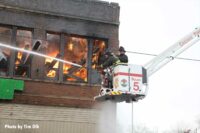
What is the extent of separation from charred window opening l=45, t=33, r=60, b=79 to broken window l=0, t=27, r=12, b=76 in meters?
1.71

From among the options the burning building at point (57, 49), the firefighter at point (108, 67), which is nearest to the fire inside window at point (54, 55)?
the burning building at point (57, 49)

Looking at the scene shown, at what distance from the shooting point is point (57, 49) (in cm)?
2033

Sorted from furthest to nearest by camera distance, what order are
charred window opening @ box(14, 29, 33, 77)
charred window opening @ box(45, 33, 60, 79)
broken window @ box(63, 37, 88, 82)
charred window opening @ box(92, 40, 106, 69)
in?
charred window opening @ box(92, 40, 106, 69)
broken window @ box(63, 37, 88, 82)
charred window opening @ box(45, 33, 60, 79)
charred window opening @ box(14, 29, 33, 77)

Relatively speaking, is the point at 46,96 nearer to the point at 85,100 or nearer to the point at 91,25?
the point at 85,100

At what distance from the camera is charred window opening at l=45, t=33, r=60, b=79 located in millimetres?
19938

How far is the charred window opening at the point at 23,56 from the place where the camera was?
63.7 ft

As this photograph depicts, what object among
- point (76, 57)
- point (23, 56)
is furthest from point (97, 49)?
point (23, 56)

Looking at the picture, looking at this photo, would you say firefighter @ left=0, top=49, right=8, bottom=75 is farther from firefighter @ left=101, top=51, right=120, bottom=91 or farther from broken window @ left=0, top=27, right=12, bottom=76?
firefighter @ left=101, top=51, right=120, bottom=91

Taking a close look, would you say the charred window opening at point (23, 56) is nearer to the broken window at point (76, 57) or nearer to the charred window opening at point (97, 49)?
the broken window at point (76, 57)

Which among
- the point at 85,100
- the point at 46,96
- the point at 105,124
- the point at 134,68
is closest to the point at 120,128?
the point at 105,124

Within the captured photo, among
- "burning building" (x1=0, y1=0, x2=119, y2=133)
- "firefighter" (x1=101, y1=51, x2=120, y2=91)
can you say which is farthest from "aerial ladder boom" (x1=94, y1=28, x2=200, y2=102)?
"burning building" (x1=0, y1=0, x2=119, y2=133)

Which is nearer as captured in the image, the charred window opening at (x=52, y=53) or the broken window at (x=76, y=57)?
the charred window opening at (x=52, y=53)

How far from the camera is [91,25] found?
20844mm

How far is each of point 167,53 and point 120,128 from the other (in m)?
4.20
